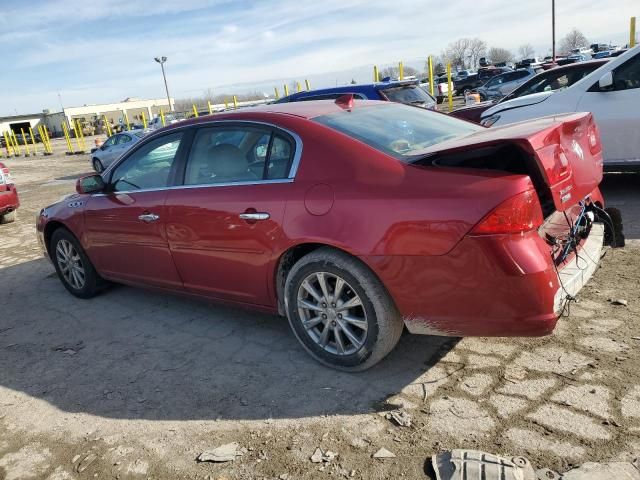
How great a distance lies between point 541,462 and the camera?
232 cm

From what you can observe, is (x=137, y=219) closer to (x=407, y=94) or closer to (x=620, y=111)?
(x=620, y=111)

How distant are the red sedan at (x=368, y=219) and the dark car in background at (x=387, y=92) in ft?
18.9

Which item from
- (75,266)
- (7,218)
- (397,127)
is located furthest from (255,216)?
(7,218)

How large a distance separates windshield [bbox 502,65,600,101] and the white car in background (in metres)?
1.82

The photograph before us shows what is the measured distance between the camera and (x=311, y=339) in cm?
333

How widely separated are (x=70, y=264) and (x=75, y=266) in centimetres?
8

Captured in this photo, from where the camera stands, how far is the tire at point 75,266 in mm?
5016

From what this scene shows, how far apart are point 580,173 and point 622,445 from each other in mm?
1512

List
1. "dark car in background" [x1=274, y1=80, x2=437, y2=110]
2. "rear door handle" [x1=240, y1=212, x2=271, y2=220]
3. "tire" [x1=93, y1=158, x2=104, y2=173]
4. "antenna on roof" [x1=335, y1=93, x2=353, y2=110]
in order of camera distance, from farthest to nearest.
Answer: "tire" [x1=93, y1=158, x2=104, y2=173], "dark car in background" [x1=274, y1=80, x2=437, y2=110], "antenna on roof" [x1=335, y1=93, x2=353, y2=110], "rear door handle" [x1=240, y1=212, x2=271, y2=220]

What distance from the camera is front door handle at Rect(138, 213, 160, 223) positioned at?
13.2 feet

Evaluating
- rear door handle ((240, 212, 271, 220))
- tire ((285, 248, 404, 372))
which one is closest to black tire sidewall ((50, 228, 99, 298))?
rear door handle ((240, 212, 271, 220))

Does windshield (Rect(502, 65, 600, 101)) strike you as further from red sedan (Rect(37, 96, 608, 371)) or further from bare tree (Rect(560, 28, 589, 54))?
bare tree (Rect(560, 28, 589, 54))

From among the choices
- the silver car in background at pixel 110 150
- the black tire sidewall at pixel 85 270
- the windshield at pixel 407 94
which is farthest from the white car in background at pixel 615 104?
the silver car in background at pixel 110 150

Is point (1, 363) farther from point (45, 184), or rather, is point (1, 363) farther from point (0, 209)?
point (45, 184)
